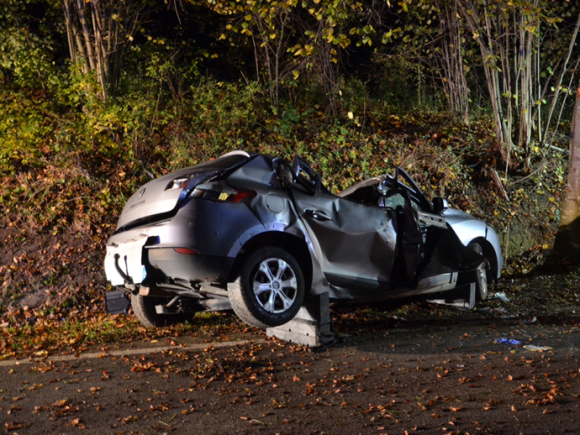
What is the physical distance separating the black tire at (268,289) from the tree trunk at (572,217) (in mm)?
6684

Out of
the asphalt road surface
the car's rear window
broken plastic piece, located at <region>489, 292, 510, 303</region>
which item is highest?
the car's rear window

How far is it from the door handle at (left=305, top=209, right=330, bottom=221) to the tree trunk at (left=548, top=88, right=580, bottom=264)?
622 centimetres

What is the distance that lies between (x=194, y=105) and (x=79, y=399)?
8.93 meters

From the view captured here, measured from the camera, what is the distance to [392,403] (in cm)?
465

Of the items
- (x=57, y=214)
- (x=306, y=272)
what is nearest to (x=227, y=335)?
(x=306, y=272)

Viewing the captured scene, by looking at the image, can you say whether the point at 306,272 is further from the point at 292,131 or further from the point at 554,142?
the point at 554,142

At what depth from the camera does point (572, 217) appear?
10.9m

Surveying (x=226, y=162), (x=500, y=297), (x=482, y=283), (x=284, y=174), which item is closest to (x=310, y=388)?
(x=284, y=174)

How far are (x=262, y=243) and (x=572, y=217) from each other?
7241 millimetres

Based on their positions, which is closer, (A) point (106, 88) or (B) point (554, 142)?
(A) point (106, 88)

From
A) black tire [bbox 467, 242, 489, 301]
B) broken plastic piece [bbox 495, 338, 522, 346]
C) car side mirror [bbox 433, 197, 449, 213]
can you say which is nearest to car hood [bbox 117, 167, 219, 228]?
car side mirror [bbox 433, 197, 449, 213]

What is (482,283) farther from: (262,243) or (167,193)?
(167,193)

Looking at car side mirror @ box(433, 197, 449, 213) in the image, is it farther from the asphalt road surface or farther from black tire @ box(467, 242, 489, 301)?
the asphalt road surface

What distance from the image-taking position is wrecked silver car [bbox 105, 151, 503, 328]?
216 inches
